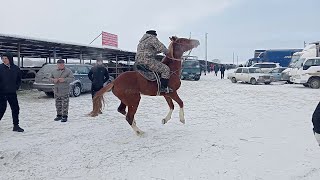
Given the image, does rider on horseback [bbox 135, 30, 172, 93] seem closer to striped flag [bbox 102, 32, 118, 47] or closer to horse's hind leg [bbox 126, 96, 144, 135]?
horse's hind leg [bbox 126, 96, 144, 135]

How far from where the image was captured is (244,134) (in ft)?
19.9

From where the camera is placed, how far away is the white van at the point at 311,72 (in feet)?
58.4

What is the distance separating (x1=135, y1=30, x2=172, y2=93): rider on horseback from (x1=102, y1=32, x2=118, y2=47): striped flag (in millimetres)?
26947

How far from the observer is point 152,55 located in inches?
248

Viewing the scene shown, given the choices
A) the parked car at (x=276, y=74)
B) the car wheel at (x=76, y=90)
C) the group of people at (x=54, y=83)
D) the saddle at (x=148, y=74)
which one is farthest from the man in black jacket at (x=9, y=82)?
the parked car at (x=276, y=74)

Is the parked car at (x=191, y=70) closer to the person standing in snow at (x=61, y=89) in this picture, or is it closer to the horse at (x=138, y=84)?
the person standing in snow at (x=61, y=89)

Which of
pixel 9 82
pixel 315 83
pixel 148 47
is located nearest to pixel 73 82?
pixel 9 82

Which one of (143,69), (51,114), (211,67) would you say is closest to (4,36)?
(51,114)

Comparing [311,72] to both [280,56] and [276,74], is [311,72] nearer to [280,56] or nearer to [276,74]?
[276,74]

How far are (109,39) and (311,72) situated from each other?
22.3 metres

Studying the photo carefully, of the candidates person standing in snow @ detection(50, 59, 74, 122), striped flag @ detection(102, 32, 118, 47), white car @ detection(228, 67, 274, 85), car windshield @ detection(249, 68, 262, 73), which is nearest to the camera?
person standing in snow @ detection(50, 59, 74, 122)

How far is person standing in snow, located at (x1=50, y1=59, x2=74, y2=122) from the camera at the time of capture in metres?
7.91

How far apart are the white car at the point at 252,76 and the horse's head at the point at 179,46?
A: 58.9 ft

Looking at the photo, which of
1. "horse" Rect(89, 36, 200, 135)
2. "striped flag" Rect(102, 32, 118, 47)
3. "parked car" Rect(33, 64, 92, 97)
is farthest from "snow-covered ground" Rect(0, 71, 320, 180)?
"striped flag" Rect(102, 32, 118, 47)
